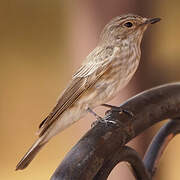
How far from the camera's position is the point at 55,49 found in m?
3.32

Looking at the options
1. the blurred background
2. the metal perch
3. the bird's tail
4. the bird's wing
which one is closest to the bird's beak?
the bird's wing

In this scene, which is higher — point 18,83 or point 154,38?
point 154,38

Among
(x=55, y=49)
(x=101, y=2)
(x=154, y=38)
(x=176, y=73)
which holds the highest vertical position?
(x=101, y=2)

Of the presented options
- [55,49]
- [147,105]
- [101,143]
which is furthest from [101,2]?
[55,49]

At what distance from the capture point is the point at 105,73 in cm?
135

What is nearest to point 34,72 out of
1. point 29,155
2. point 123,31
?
point 123,31

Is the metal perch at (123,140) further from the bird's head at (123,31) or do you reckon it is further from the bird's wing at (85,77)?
the bird's head at (123,31)

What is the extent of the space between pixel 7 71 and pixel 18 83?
0.38ft

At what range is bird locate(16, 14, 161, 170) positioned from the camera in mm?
1289

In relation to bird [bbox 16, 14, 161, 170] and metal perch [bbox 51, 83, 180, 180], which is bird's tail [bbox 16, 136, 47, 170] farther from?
metal perch [bbox 51, 83, 180, 180]

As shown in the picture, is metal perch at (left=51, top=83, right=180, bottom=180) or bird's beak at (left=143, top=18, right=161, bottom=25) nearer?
metal perch at (left=51, top=83, right=180, bottom=180)

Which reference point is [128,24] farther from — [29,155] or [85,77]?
[29,155]

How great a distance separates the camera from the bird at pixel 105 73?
1289 millimetres

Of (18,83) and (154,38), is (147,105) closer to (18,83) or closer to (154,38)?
(154,38)
